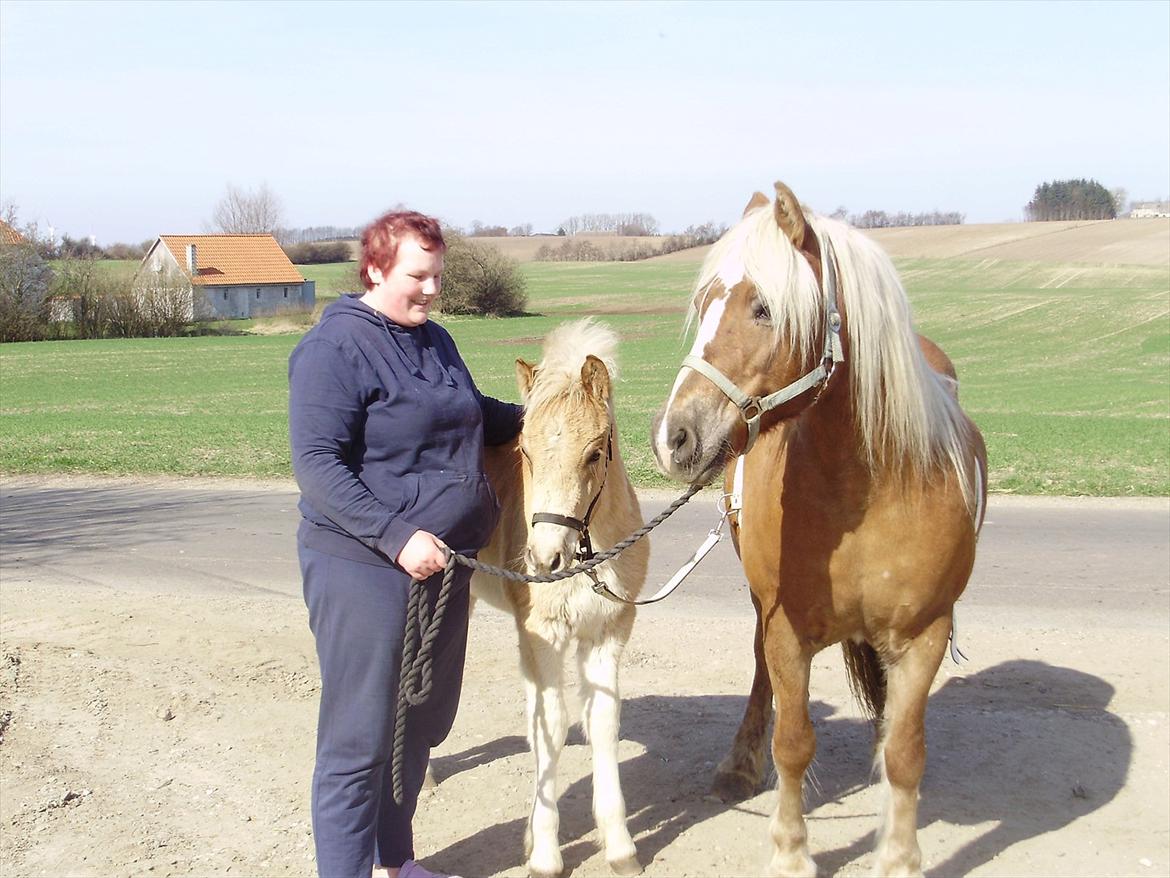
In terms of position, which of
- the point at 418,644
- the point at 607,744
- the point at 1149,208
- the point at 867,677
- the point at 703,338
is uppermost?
the point at 1149,208

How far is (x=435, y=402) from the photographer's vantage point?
133 inches

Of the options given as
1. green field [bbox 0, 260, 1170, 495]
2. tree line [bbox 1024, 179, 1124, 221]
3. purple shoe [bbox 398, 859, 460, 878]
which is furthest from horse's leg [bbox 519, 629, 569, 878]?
tree line [bbox 1024, 179, 1124, 221]

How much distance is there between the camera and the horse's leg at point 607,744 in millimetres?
4121

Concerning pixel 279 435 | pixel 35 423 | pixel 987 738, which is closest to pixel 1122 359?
pixel 279 435

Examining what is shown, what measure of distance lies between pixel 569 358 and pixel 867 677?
1807mm

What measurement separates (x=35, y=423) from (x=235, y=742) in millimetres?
17240

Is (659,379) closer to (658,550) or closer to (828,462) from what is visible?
(658,550)

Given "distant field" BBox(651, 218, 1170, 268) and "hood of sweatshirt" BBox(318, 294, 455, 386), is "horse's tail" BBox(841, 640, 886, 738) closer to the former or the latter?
"hood of sweatshirt" BBox(318, 294, 455, 386)

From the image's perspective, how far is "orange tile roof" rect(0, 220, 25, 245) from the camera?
2062 inches

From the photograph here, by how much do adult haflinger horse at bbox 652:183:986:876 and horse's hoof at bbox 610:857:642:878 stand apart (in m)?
0.51

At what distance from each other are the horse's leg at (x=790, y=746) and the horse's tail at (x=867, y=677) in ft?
1.42

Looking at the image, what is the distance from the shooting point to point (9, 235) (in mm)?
53219

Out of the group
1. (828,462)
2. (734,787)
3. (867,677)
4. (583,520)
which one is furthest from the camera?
(734,787)

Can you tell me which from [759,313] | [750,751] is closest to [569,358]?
[759,313]
